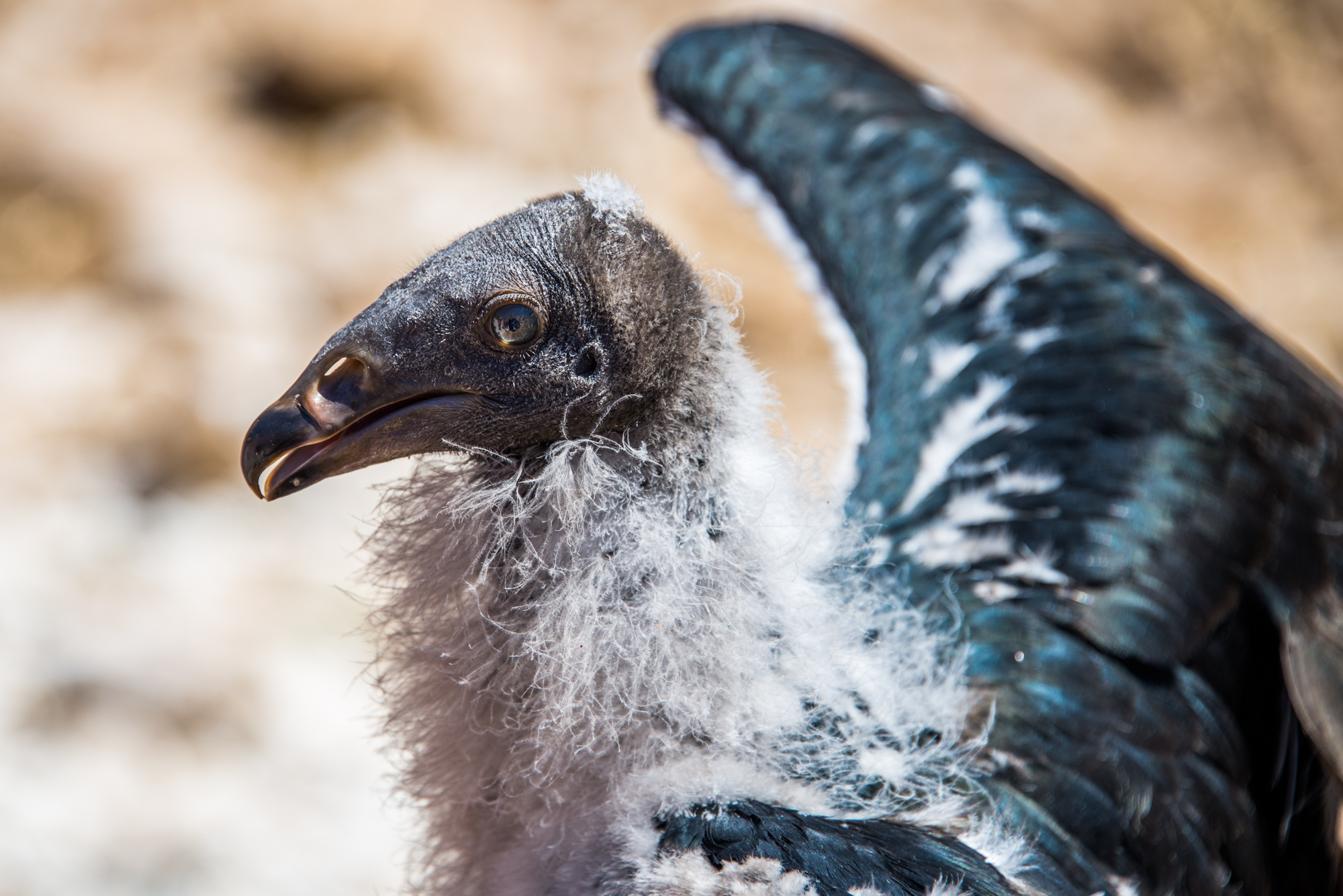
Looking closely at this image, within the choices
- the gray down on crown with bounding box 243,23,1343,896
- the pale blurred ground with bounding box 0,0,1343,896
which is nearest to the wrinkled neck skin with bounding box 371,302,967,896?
the gray down on crown with bounding box 243,23,1343,896

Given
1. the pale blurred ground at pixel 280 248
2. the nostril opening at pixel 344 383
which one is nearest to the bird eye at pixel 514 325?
the nostril opening at pixel 344 383

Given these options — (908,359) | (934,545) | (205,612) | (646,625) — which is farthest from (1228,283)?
(646,625)

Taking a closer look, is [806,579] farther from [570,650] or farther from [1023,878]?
[1023,878]

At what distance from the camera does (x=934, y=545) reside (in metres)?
1.45

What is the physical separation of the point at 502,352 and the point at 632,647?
271 mm

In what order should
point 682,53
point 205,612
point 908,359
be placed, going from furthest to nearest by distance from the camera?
point 205,612 < point 682,53 < point 908,359

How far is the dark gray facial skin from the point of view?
965 millimetres

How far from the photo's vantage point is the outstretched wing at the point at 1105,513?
124 cm

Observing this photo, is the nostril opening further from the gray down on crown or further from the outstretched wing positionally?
the outstretched wing

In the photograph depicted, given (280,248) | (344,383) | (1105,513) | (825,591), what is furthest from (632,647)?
(280,248)

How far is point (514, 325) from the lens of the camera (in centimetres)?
98

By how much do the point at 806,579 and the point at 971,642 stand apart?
34 centimetres

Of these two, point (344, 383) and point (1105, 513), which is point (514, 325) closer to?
point (344, 383)

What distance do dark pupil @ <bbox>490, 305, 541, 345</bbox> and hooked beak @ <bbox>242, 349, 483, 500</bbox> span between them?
0.06 meters
